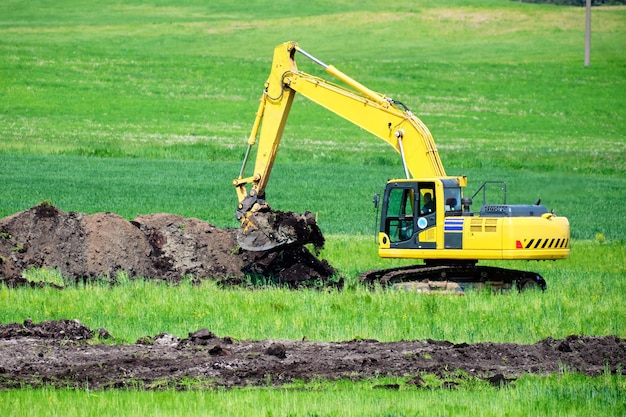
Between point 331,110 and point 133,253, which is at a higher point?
point 331,110

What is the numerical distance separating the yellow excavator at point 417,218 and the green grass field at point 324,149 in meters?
0.93

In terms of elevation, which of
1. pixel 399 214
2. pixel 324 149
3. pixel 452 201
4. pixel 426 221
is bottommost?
pixel 426 221

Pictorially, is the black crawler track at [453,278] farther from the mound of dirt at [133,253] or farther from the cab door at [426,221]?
the mound of dirt at [133,253]

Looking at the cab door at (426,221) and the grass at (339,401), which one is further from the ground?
the cab door at (426,221)

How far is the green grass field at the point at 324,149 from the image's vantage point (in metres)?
16.0

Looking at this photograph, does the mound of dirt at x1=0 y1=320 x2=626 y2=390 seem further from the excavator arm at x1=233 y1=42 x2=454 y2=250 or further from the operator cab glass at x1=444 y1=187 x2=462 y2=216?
the excavator arm at x1=233 y1=42 x2=454 y2=250

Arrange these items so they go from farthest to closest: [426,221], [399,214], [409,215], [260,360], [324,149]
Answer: [324,149] → [399,214] → [409,215] → [426,221] → [260,360]

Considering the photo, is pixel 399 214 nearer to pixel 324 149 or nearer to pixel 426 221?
pixel 426 221

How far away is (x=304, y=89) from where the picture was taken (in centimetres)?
2258

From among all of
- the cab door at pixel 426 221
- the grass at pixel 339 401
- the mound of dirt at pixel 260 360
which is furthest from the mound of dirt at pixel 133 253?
the grass at pixel 339 401

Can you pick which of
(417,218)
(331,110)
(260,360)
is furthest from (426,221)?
(260,360)

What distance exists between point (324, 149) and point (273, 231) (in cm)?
2758

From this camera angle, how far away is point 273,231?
2208 cm

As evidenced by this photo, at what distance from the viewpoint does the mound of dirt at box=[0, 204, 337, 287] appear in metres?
22.1
